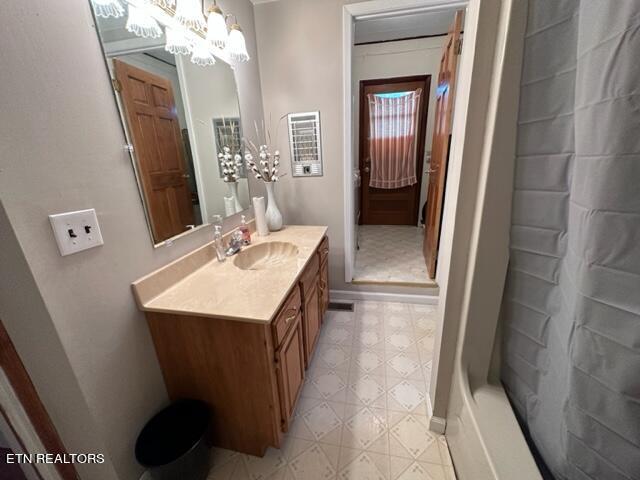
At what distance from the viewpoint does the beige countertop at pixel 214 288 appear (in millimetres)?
925

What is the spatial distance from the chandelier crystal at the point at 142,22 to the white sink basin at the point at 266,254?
3.42 ft

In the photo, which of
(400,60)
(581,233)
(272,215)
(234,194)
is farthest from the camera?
(400,60)

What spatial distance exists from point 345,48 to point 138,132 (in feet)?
4.88

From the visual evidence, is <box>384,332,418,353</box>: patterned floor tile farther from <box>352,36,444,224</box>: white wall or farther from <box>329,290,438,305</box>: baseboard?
<box>352,36,444,224</box>: white wall

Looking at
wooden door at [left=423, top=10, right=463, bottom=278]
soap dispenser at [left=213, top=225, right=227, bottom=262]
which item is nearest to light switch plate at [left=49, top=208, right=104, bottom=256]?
soap dispenser at [left=213, top=225, right=227, bottom=262]

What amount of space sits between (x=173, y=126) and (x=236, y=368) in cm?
109

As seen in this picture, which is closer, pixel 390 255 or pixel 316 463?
pixel 316 463

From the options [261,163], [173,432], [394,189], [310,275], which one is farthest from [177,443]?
[394,189]

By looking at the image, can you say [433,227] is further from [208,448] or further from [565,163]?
[208,448]

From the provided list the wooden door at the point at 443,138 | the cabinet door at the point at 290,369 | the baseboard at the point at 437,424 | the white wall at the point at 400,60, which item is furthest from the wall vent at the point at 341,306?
the white wall at the point at 400,60

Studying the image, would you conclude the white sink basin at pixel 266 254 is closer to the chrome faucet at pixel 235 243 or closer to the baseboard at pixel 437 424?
the chrome faucet at pixel 235 243

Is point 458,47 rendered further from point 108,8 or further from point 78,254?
point 78,254

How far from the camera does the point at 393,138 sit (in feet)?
12.5

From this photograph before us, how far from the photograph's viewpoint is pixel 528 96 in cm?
67
